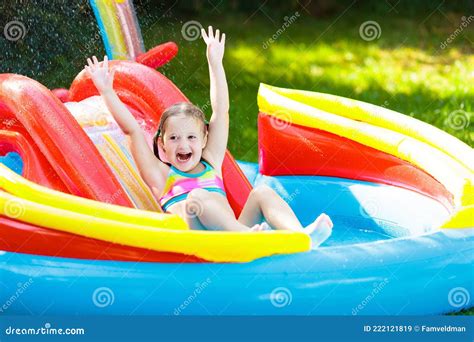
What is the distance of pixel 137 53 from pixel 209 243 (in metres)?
1.79

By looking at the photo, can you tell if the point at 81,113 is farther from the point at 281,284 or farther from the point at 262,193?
the point at 281,284

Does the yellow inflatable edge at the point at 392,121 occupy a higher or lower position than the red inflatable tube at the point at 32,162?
higher

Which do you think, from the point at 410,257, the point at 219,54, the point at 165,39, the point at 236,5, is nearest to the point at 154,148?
the point at 219,54

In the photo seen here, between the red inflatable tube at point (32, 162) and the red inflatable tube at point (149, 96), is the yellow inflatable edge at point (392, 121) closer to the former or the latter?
the red inflatable tube at point (149, 96)

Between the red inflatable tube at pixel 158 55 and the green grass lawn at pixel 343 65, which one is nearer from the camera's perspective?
the red inflatable tube at pixel 158 55

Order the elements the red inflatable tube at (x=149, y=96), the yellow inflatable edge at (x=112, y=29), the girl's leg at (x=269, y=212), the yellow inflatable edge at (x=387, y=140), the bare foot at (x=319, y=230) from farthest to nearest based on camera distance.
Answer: the yellow inflatable edge at (x=112, y=29)
the red inflatable tube at (x=149, y=96)
the yellow inflatable edge at (x=387, y=140)
the girl's leg at (x=269, y=212)
the bare foot at (x=319, y=230)

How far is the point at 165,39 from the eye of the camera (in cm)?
769

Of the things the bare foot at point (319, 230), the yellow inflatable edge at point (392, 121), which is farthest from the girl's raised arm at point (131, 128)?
the yellow inflatable edge at point (392, 121)

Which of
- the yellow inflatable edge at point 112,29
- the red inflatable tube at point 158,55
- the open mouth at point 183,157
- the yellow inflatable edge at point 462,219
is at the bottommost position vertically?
the yellow inflatable edge at point 462,219

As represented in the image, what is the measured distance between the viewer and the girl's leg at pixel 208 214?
3199mm

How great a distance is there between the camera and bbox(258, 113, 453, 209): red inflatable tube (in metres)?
3.96

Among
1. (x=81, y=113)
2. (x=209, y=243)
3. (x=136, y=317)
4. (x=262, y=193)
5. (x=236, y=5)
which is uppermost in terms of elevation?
(x=236, y=5)

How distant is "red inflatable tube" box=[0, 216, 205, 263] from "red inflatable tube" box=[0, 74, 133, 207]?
0.38m

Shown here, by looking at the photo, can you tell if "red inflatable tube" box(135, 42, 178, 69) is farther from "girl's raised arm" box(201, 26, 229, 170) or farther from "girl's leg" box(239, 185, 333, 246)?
"girl's leg" box(239, 185, 333, 246)
